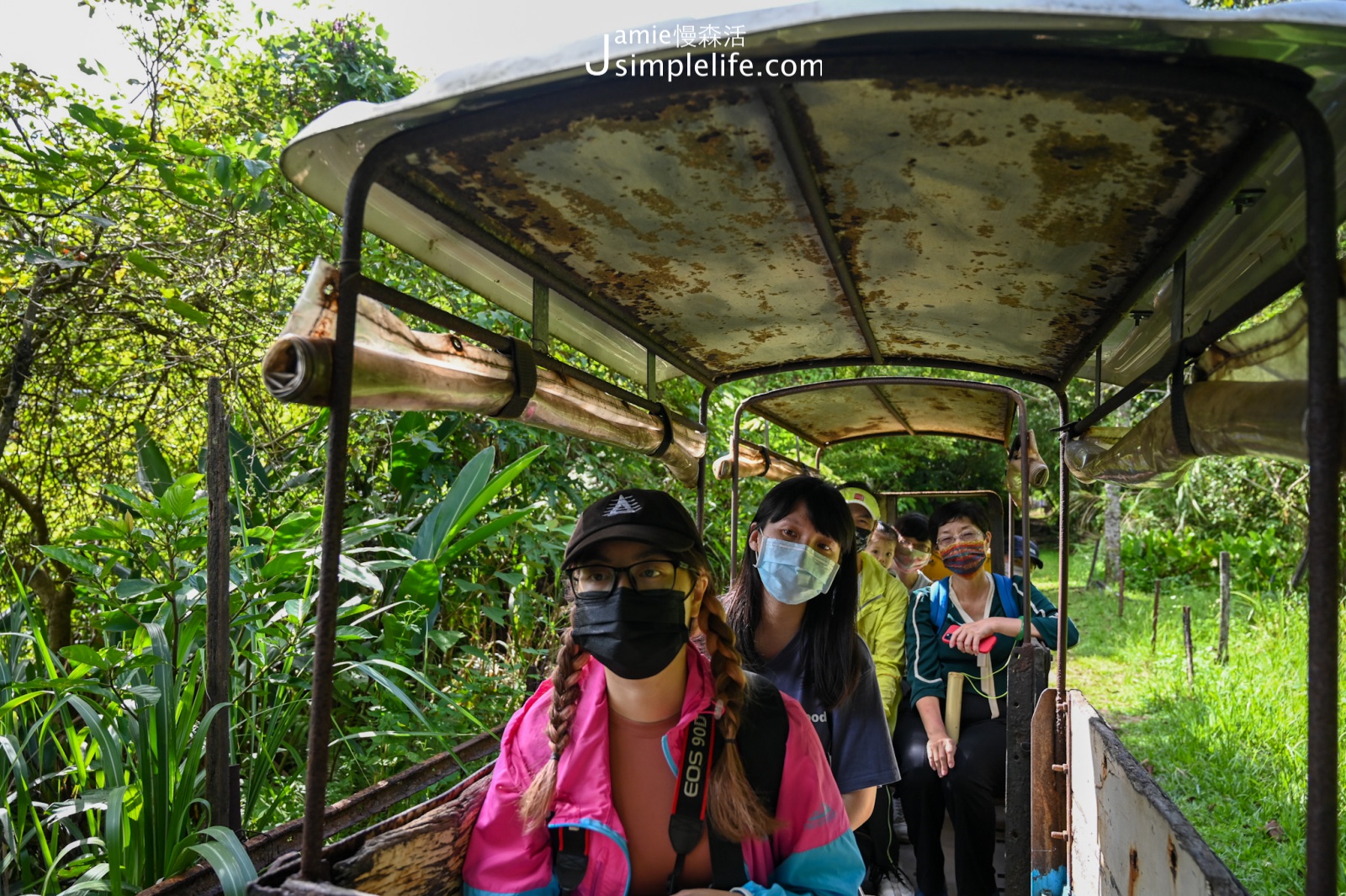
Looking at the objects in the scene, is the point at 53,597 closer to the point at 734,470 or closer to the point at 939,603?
the point at 734,470

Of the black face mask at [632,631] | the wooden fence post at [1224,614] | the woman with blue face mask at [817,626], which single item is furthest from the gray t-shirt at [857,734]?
the wooden fence post at [1224,614]

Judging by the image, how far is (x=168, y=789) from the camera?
245 centimetres

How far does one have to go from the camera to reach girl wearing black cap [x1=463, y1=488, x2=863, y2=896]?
1.83 meters

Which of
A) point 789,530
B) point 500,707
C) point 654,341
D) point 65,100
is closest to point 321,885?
point 789,530

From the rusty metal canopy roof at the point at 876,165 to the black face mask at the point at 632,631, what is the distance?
0.89 m

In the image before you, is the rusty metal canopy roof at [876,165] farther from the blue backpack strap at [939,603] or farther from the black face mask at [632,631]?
the blue backpack strap at [939,603]

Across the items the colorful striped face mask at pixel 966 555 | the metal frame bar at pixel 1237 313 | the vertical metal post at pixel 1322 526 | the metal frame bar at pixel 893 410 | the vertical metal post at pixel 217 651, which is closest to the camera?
the vertical metal post at pixel 1322 526

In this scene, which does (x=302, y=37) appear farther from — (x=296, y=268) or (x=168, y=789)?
(x=168, y=789)

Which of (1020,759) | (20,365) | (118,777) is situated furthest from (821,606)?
(20,365)

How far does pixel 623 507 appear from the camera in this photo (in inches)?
77.4

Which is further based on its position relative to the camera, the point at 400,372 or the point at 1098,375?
the point at 1098,375

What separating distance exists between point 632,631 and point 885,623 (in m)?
2.53

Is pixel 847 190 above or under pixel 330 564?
above

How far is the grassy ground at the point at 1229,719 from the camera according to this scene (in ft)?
16.2
